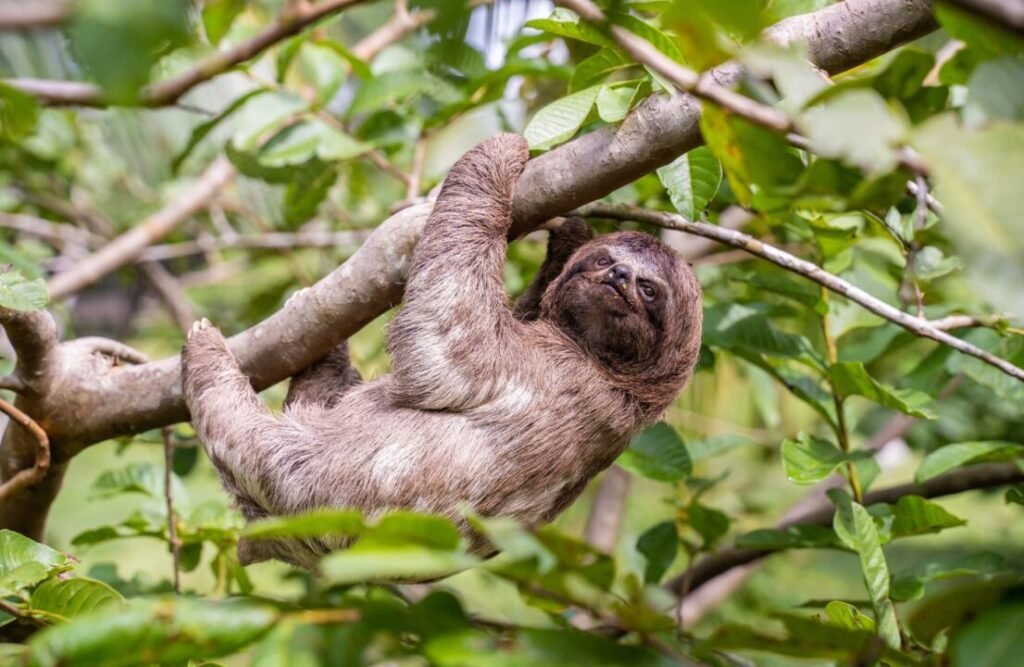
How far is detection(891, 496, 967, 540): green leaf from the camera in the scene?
149 inches

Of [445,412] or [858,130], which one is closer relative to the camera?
[858,130]

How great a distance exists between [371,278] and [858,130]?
2.39 meters

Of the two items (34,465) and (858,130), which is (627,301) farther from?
(858,130)

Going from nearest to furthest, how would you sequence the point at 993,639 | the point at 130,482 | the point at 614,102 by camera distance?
the point at 993,639, the point at 614,102, the point at 130,482

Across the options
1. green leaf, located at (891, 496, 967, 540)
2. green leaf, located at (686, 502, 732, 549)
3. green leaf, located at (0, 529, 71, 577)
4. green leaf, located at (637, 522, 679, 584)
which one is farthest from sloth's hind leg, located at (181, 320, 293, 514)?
green leaf, located at (891, 496, 967, 540)

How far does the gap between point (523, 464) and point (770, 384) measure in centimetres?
305

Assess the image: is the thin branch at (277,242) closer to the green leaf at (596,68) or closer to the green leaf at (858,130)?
the green leaf at (596,68)

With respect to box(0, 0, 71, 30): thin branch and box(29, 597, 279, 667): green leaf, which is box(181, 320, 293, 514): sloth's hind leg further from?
box(0, 0, 71, 30): thin branch

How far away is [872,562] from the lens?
3.24 m

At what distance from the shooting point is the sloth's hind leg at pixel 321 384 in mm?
4391

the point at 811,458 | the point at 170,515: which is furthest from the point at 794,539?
the point at 170,515

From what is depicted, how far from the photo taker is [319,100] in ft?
17.7

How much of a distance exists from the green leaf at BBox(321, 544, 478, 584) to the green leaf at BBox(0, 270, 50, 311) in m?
2.01

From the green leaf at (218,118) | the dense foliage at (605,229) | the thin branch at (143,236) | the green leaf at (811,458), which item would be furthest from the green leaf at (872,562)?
the thin branch at (143,236)
